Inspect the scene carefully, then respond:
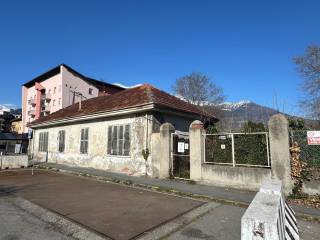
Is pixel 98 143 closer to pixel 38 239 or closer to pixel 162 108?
pixel 162 108

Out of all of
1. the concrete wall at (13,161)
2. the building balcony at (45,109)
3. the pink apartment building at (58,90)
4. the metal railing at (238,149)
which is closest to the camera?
the metal railing at (238,149)

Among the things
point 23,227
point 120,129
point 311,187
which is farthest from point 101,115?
point 311,187

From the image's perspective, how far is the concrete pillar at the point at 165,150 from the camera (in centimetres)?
1164

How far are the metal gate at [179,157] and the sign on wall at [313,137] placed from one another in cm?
525

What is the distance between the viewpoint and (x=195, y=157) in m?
10.7

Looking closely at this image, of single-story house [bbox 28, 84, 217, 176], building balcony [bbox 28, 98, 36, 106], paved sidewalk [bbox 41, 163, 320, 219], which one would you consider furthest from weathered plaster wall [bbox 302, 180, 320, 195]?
building balcony [bbox 28, 98, 36, 106]

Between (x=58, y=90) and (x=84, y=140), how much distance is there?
1337 inches

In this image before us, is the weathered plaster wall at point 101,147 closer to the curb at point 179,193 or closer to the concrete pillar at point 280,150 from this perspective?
the curb at point 179,193

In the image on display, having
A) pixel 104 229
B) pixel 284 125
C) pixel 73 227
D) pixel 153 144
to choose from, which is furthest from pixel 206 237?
pixel 153 144

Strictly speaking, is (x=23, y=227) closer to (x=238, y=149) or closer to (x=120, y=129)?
(x=238, y=149)

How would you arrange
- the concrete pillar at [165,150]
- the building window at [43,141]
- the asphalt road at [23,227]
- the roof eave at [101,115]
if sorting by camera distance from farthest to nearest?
the building window at [43,141]
the roof eave at [101,115]
the concrete pillar at [165,150]
the asphalt road at [23,227]

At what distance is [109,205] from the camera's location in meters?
7.17

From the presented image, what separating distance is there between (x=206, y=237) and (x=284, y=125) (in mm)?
5246

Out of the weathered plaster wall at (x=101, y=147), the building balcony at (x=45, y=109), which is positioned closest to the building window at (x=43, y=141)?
the weathered plaster wall at (x=101, y=147)
